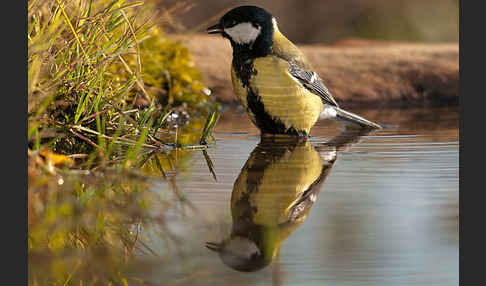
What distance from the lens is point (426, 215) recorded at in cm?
232

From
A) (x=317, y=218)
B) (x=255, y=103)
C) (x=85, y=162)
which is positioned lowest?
(x=255, y=103)

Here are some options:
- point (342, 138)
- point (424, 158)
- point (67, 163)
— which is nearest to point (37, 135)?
point (67, 163)

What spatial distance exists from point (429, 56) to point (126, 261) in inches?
292

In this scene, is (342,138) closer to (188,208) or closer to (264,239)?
(188,208)

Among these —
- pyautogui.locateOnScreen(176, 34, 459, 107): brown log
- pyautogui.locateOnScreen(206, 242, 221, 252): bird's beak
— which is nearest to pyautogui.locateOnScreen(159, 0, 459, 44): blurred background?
pyautogui.locateOnScreen(176, 34, 459, 107): brown log

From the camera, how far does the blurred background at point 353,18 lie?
12.1m

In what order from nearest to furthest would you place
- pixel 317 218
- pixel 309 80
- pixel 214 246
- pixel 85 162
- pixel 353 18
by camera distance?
pixel 214 246, pixel 317 218, pixel 85 162, pixel 309 80, pixel 353 18

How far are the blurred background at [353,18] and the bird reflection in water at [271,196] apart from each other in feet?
26.2

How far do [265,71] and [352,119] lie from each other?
1.22m

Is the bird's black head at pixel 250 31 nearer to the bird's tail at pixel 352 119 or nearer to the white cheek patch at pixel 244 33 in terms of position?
the white cheek patch at pixel 244 33

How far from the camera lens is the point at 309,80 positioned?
448cm

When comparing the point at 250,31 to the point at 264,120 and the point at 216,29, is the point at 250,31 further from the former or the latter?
the point at 264,120

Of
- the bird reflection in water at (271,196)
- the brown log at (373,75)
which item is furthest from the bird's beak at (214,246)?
the brown log at (373,75)

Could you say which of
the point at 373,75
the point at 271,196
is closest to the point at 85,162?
the point at 271,196
